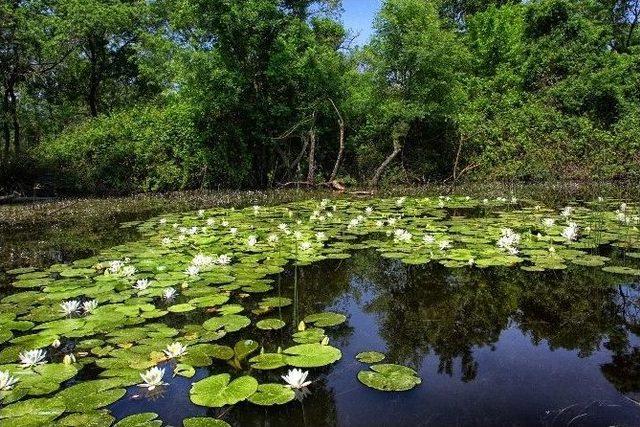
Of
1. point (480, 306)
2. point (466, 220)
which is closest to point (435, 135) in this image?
point (466, 220)

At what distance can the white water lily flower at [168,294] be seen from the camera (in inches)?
145

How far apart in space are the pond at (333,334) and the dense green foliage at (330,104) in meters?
8.98

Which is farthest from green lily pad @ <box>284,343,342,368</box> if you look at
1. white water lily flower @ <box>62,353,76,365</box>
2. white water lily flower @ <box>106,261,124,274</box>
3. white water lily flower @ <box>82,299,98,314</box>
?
white water lily flower @ <box>106,261,124,274</box>

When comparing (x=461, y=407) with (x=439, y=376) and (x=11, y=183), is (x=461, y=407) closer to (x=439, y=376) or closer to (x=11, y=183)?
(x=439, y=376)

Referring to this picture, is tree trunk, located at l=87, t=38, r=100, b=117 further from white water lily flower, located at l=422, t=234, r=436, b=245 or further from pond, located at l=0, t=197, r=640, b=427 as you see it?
white water lily flower, located at l=422, t=234, r=436, b=245

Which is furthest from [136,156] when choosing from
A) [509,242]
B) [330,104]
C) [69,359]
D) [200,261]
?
[69,359]

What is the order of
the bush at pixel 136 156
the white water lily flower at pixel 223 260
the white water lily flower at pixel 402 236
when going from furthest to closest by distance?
1. the bush at pixel 136 156
2. the white water lily flower at pixel 402 236
3. the white water lily flower at pixel 223 260

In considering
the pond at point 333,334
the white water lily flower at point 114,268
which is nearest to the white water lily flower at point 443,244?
the pond at point 333,334

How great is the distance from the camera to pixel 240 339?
3.00 meters

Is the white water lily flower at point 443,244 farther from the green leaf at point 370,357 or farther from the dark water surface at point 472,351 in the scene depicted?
the green leaf at point 370,357

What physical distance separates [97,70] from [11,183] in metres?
9.70

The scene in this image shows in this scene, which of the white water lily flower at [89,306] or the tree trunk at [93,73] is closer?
the white water lily flower at [89,306]

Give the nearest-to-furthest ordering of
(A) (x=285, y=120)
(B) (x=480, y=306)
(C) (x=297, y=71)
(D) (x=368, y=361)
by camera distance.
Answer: (D) (x=368, y=361) → (B) (x=480, y=306) → (C) (x=297, y=71) → (A) (x=285, y=120)

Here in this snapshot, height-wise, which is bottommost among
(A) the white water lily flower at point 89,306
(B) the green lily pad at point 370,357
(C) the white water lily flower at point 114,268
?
(B) the green lily pad at point 370,357
